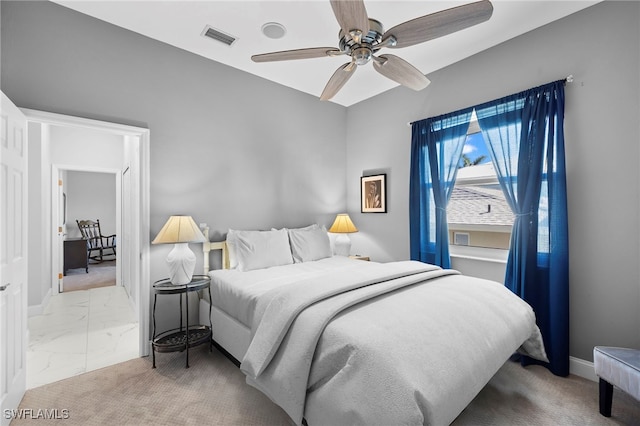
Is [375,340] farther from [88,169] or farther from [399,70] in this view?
[88,169]

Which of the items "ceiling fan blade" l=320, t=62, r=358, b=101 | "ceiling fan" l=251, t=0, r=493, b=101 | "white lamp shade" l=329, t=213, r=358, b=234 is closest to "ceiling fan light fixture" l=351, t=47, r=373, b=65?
"ceiling fan" l=251, t=0, r=493, b=101

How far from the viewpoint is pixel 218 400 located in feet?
6.72

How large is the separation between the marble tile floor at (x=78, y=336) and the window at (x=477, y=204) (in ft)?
11.7

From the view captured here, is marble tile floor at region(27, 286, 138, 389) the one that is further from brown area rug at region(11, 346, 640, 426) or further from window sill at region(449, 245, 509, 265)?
window sill at region(449, 245, 509, 265)

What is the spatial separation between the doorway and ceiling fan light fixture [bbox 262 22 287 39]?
1434 mm

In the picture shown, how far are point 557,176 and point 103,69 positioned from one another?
398 cm

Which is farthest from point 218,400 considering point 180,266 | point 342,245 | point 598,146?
point 598,146

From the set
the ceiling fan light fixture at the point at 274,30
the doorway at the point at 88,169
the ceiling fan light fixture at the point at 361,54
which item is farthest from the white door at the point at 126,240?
the ceiling fan light fixture at the point at 361,54

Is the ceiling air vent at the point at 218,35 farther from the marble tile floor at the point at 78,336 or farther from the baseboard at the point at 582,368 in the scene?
the baseboard at the point at 582,368

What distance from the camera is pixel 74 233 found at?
710 cm

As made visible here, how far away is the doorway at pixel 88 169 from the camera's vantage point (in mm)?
2732

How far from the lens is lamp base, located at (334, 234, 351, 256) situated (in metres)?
3.97

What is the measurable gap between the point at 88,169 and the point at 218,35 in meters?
3.44

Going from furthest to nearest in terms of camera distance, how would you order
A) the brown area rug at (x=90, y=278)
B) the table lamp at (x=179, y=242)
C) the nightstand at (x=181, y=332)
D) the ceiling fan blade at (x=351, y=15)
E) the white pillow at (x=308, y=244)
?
the brown area rug at (x=90, y=278), the white pillow at (x=308, y=244), the table lamp at (x=179, y=242), the nightstand at (x=181, y=332), the ceiling fan blade at (x=351, y=15)
